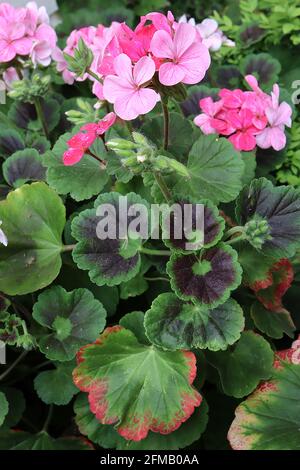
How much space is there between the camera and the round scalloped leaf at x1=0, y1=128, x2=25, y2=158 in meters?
1.18

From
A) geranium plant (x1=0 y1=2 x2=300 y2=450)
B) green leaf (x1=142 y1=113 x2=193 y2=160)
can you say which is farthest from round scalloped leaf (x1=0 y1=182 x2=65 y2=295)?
green leaf (x1=142 y1=113 x2=193 y2=160)

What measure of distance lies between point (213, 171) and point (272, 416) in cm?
40

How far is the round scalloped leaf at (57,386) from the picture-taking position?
3.19 ft

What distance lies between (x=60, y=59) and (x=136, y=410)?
0.77 metres

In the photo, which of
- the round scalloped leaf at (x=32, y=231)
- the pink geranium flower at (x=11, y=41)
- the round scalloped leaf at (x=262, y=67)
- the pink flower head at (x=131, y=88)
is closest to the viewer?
the pink flower head at (x=131, y=88)

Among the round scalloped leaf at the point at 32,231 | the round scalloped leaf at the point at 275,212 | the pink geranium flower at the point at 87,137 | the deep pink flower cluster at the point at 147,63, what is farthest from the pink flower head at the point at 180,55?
the round scalloped leaf at the point at 32,231

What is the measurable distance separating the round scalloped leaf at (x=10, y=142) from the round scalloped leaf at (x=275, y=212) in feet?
1.65

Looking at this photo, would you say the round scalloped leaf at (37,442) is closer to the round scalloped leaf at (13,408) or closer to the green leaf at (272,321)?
the round scalloped leaf at (13,408)

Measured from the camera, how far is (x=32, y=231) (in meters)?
1.01

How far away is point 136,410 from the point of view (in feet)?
2.94

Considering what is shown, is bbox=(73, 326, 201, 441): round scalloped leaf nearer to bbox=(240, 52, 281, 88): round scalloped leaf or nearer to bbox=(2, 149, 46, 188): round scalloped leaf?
bbox=(2, 149, 46, 188): round scalloped leaf

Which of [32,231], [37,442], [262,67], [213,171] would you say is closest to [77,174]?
[32,231]

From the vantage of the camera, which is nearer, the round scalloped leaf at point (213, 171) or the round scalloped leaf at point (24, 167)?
the round scalloped leaf at point (213, 171)
